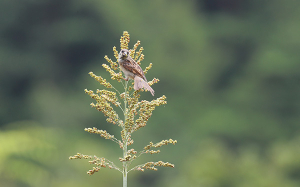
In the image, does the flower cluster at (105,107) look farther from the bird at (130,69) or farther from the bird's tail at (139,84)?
the bird at (130,69)

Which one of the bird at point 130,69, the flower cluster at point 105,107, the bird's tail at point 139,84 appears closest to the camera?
the flower cluster at point 105,107

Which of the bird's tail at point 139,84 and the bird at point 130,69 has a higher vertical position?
the bird at point 130,69

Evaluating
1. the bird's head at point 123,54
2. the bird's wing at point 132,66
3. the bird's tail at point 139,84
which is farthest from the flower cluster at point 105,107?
the bird's wing at point 132,66

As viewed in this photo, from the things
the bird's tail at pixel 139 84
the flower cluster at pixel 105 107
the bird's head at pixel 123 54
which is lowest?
the flower cluster at pixel 105 107

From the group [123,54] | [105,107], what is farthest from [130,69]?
[105,107]

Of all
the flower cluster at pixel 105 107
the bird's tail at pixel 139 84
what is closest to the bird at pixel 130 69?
the bird's tail at pixel 139 84

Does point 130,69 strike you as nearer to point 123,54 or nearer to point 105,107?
point 123,54

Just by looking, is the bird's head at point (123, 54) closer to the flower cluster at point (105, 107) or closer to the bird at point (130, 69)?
the bird at point (130, 69)

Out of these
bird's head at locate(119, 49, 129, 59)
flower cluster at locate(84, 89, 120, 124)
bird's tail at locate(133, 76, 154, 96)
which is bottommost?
flower cluster at locate(84, 89, 120, 124)

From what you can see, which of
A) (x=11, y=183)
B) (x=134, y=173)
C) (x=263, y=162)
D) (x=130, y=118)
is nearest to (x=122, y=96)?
(x=130, y=118)

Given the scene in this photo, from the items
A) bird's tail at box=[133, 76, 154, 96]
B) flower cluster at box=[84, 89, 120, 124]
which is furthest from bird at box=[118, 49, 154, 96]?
flower cluster at box=[84, 89, 120, 124]

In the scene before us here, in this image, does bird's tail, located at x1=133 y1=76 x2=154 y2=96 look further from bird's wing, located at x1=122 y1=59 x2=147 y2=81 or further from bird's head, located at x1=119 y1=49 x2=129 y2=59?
bird's head, located at x1=119 y1=49 x2=129 y2=59

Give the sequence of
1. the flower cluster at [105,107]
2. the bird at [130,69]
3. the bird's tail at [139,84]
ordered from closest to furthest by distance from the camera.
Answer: the flower cluster at [105,107], the bird's tail at [139,84], the bird at [130,69]

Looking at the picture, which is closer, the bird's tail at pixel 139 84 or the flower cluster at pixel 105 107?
the flower cluster at pixel 105 107
